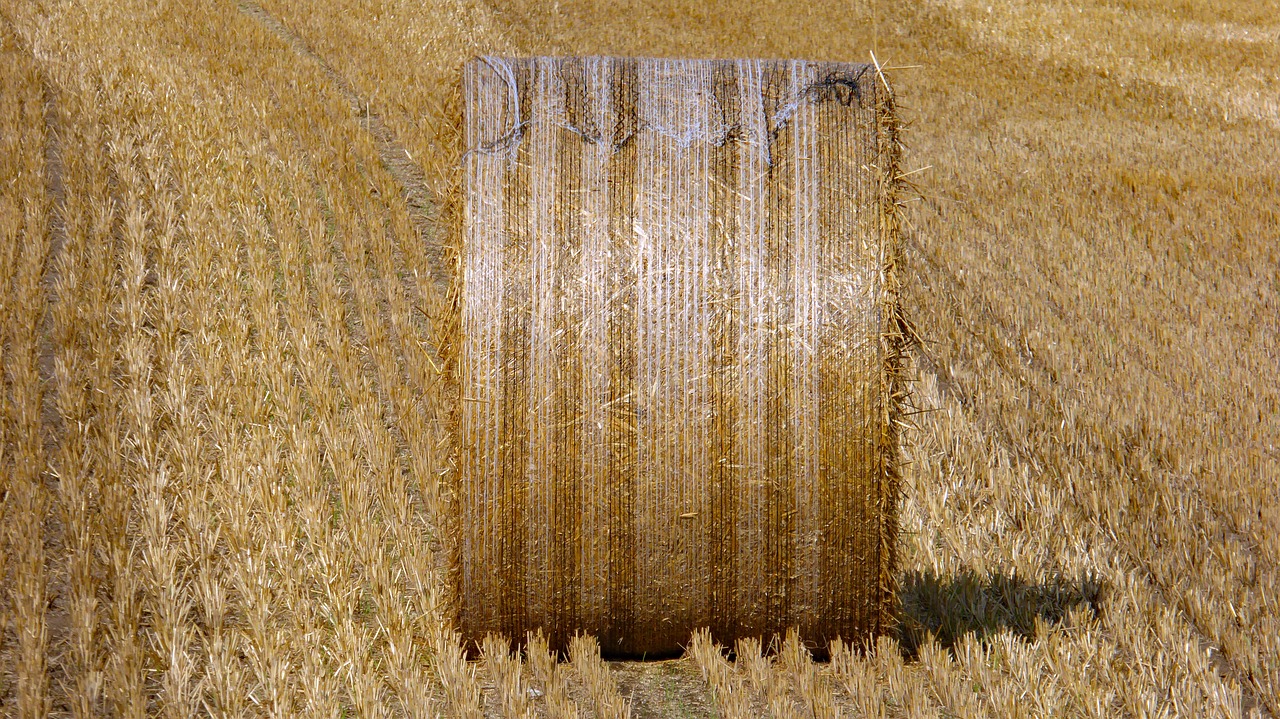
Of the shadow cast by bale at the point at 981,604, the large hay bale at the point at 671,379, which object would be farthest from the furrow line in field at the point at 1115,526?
the large hay bale at the point at 671,379

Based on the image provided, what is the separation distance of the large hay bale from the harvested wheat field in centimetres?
14

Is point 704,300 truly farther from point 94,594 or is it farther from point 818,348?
point 94,594

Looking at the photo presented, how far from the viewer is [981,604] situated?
379 cm

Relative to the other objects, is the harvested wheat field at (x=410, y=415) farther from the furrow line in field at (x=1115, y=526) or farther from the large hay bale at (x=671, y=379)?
the large hay bale at (x=671, y=379)

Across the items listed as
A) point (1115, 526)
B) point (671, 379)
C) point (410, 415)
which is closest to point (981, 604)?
point (1115, 526)

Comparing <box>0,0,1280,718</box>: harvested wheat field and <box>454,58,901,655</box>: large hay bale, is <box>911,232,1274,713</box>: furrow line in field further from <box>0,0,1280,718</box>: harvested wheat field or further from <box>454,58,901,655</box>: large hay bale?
<box>454,58,901,655</box>: large hay bale

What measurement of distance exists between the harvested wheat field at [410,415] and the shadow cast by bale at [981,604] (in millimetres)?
19

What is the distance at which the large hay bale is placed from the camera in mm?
3268

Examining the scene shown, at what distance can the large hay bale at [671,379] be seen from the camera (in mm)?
3268

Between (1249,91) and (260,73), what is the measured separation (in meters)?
10.6

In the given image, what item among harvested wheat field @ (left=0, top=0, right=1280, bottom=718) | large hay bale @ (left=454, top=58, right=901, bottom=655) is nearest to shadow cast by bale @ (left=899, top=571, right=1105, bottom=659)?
harvested wheat field @ (left=0, top=0, right=1280, bottom=718)

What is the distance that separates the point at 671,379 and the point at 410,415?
89.6 inches

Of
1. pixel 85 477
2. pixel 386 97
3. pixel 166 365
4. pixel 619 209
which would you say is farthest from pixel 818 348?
pixel 386 97

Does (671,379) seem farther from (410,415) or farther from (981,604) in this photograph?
(410,415)
